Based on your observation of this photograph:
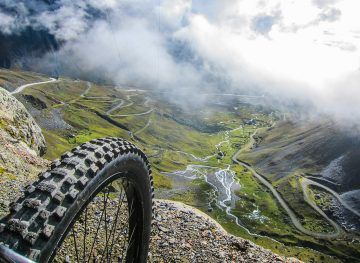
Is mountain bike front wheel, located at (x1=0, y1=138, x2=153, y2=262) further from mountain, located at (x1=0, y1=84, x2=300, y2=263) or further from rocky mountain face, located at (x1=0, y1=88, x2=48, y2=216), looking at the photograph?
rocky mountain face, located at (x1=0, y1=88, x2=48, y2=216)

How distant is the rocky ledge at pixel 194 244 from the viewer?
53.7 feet

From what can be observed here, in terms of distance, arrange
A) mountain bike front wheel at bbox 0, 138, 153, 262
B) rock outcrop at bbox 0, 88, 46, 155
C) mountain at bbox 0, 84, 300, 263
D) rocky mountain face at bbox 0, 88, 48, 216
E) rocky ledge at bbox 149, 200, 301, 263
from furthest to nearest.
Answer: rock outcrop at bbox 0, 88, 46, 155 → rocky mountain face at bbox 0, 88, 48, 216 → mountain at bbox 0, 84, 300, 263 → rocky ledge at bbox 149, 200, 301, 263 → mountain bike front wheel at bbox 0, 138, 153, 262

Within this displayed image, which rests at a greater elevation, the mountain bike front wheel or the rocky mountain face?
the rocky mountain face

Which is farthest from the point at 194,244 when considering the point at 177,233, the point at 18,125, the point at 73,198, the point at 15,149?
the point at 18,125

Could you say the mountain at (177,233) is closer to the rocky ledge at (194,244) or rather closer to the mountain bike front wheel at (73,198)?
the rocky ledge at (194,244)

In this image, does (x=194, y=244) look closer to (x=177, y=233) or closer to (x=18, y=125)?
A: (x=177, y=233)

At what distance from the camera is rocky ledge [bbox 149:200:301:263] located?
16359 mm

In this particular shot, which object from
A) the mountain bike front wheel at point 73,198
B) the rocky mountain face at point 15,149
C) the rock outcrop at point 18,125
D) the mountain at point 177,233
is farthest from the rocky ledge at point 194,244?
the rock outcrop at point 18,125

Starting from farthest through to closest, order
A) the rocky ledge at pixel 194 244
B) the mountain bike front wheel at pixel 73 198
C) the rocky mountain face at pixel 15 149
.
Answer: the rocky mountain face at pixel 15 149, the rocky ledge at pixel 194 244, the mountain bike front wheel at pixel 73 198

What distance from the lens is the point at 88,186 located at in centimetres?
636

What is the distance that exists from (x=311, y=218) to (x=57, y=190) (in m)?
208

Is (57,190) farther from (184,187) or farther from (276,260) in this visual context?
(184,187)

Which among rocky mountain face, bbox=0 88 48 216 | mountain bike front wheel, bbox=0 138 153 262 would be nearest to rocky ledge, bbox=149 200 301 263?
mountain bike front wheel, bbox=0 138 153 262

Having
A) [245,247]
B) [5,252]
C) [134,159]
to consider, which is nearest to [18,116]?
[245,247]
